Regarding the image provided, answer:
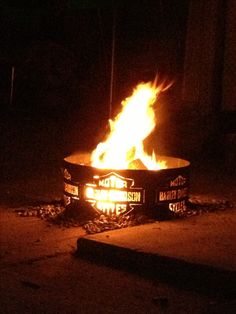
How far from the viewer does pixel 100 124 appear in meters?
15.9

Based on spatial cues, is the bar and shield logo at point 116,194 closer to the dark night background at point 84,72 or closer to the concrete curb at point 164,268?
the concrete curb at point 164,268

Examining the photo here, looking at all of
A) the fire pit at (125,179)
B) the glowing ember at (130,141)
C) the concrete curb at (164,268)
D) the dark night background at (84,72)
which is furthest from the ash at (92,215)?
the dark night background at (84,72)

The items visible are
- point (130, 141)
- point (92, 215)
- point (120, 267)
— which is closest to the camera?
point (120, 267)

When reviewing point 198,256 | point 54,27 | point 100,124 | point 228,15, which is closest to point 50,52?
point 54,27

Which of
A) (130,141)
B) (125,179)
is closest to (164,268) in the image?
(125,179)

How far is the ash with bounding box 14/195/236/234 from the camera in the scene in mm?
7711

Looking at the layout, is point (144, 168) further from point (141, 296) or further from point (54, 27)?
point (54, 27)

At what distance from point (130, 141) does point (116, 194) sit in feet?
3.28

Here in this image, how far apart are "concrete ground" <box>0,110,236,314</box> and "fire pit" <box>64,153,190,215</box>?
319 millimetres

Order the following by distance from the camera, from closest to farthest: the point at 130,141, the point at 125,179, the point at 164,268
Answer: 1. the point at 164,268
2. the point at 125,179
3. the point at 130,141

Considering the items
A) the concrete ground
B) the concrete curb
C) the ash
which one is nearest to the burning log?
the ash

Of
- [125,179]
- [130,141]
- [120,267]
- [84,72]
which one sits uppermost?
[84,72]

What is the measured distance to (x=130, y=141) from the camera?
8.76 metres

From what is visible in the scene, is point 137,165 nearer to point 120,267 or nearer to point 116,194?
point 116,194
